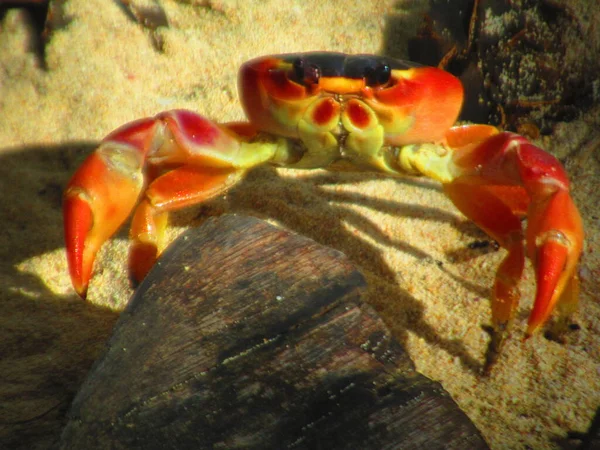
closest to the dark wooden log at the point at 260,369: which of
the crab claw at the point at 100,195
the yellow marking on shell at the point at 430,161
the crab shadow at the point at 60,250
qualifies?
the crab shadow at the point at 60,250

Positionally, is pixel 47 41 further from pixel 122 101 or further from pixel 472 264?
pixel 472 264

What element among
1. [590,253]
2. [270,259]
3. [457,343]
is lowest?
[457,343]

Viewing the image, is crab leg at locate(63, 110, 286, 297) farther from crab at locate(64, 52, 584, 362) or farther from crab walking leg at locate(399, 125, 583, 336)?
crab walking leg at locate(399, 125, 583, 336)

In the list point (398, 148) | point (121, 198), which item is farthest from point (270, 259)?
point (398, 148)

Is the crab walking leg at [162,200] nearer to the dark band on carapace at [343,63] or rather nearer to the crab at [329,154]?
the crab at [329,154]

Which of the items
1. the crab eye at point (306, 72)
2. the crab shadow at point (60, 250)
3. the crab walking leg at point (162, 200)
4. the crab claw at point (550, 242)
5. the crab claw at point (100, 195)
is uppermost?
the crab eye at point (306, 72)

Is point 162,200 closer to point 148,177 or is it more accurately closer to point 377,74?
point 148,177

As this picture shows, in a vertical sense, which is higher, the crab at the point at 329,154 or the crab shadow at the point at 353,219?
the crab at the point at 329,154
